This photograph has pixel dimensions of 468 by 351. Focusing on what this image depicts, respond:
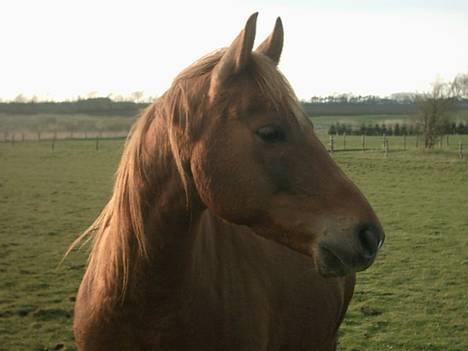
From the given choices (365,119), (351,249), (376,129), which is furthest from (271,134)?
(365,119)

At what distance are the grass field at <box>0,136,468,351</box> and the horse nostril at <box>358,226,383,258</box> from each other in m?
3.87

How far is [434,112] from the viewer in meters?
36.0

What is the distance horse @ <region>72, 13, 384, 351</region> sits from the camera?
2012 mm

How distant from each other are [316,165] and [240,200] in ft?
1.08

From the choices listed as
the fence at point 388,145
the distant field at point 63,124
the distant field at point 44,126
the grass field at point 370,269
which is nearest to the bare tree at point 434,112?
the fence at point 388,145

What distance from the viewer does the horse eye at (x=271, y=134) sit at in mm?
2020

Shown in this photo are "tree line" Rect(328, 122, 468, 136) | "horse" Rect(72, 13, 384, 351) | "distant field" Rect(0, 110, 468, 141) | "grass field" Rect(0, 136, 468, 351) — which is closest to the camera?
"horse" Rect(72, 13, 384, 351)

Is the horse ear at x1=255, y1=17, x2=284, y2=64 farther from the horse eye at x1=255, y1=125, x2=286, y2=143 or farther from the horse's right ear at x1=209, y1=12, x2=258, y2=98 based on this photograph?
the horse eye at x1=255, y1=125, x2=286, y2=143

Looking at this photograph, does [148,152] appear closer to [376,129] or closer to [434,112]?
[434,112]

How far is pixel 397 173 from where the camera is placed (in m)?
22.6

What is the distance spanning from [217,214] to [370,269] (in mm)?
6879

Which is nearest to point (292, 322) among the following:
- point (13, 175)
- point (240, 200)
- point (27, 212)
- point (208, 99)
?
Result: point (240, 200)

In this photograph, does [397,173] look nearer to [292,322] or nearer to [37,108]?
[292,322]

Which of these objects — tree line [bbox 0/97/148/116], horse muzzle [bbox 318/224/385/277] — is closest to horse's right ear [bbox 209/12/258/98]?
horse muzzle [bbox 318/224/385/277]
